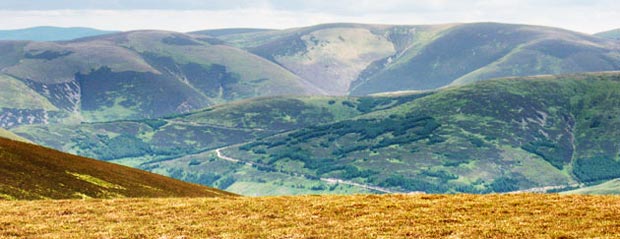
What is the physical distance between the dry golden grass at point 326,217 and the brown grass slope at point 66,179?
1583 cm

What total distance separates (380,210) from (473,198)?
10.6 m

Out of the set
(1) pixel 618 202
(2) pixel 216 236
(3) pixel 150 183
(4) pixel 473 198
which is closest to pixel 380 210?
(4) pixel 473 198

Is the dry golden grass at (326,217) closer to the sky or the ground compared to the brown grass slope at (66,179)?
closer to the sky

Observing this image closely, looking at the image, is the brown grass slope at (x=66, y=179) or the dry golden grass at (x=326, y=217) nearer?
the dry golden grass at (x=326, y=217)

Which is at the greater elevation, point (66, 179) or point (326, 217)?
point (326, 217)

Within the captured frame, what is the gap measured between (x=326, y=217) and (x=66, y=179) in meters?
45.7

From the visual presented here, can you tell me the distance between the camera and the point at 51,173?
87312 mm

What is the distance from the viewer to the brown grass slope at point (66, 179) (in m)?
77.1

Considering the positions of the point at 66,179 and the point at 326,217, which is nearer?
the point at 326,217

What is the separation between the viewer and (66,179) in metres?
86.3

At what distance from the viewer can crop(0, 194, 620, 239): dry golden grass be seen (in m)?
45.5

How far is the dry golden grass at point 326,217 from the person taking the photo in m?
45.5

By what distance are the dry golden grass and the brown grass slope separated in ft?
51.9

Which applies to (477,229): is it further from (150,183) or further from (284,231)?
(150,183)
